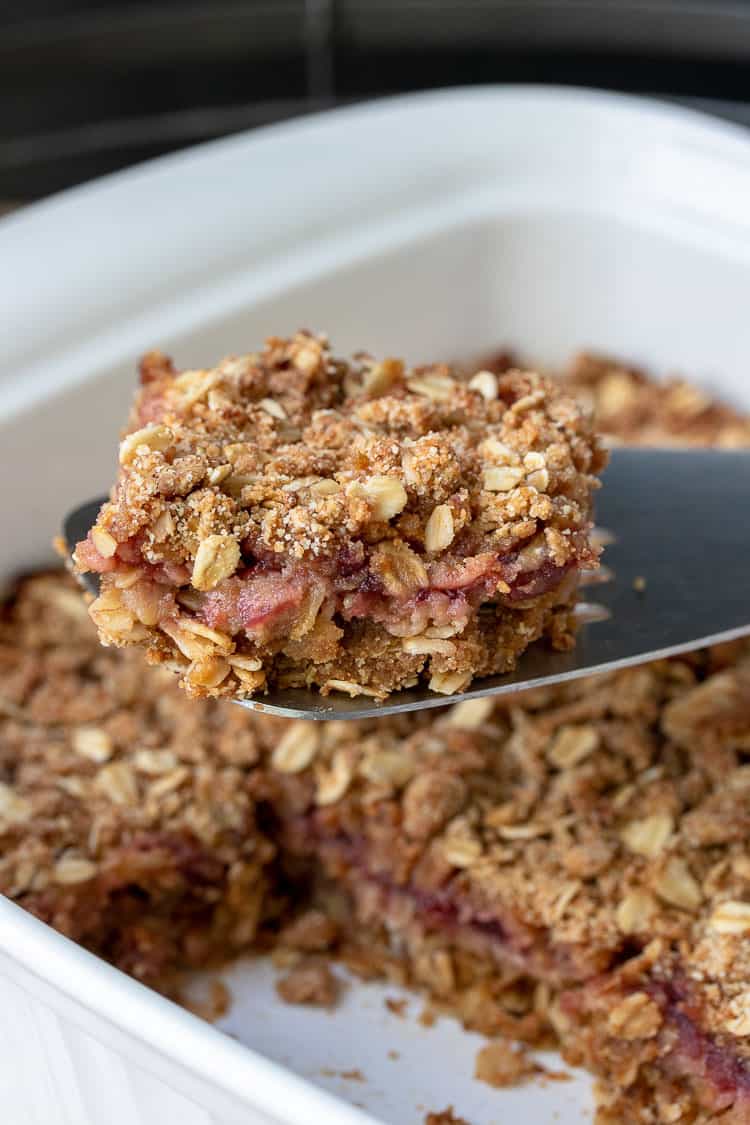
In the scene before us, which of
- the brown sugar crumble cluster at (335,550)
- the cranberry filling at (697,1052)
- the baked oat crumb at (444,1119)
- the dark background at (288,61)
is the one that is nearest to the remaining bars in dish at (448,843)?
the cranberry filling at (697,1052)

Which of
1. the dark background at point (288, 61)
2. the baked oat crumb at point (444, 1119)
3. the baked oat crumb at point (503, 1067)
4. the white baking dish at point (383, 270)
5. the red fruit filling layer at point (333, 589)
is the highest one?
the dark background at point (288, 61)

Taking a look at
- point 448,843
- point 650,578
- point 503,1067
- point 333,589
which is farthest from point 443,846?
point 333,589

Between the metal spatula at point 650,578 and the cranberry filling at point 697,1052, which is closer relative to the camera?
the metal spatula at point 650,578

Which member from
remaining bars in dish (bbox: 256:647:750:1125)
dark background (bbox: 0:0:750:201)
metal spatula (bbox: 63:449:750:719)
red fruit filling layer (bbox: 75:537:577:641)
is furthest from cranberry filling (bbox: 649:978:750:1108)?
dark background (bbox: 0:0:750:201)

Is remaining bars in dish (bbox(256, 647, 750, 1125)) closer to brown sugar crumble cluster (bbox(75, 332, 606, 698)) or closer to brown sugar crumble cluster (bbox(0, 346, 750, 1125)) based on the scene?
brown sugar crumble cluster (bbox(0, 346, 750, 1125))

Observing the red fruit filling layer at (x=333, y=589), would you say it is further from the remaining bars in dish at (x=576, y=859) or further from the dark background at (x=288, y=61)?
the dark background at (x=288, y=61)

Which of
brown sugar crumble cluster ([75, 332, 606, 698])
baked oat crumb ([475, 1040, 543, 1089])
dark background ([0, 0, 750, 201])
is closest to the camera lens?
brown sugar crumble cluster ([75, 332, 606, 698])
